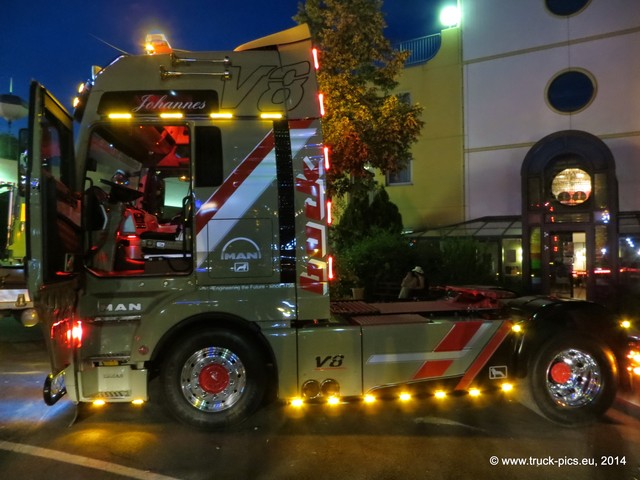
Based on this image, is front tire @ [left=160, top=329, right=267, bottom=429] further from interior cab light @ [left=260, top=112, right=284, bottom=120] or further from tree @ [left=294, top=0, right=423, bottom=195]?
tree @ [left=294, top=0, right=423, bottom=195]

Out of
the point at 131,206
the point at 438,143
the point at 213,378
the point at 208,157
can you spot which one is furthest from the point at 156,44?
the point at 438,143

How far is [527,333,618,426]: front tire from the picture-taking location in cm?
505

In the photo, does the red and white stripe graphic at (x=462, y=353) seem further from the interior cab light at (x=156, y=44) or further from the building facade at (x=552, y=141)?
the building facade at (x=552, y=141)

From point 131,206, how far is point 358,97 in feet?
20.8

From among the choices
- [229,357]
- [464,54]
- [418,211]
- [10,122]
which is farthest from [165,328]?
[464,54]

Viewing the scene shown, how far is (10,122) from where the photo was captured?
8016mm

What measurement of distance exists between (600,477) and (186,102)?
15.3ft

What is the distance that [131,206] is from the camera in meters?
5.23

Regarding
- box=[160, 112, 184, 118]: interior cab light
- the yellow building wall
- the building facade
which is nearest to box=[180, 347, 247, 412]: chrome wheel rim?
box=[160, 112, 184, 118]: interior cab light

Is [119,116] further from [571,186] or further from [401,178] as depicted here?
[401,178]

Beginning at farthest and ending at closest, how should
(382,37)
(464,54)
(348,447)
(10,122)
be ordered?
(464,54) < (382,37) < (10,122) < (348,447)

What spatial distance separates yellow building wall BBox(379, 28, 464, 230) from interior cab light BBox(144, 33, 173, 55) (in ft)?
39.0

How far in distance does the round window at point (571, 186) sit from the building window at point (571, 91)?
1923 mm

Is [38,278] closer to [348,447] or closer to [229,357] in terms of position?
[229,357]
